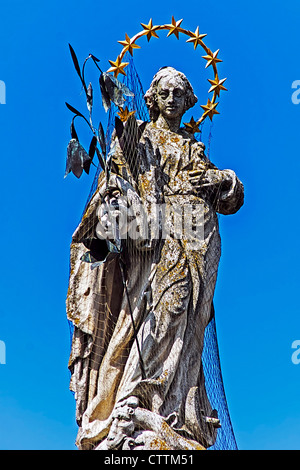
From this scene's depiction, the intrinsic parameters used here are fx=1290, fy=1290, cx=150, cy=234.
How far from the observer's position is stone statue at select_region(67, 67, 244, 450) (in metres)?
13.4

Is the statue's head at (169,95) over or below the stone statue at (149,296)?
over

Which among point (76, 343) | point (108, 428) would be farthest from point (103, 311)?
point (108, 428)

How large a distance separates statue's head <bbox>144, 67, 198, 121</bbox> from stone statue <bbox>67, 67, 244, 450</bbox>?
0.06 metres

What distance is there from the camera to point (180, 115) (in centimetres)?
1495

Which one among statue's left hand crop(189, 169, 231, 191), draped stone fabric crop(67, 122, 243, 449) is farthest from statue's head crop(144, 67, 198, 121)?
statue's left hand crop(189, 169, 231, 191)

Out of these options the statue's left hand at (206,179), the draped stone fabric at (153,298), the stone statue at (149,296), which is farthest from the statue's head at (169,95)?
the statue's left hand at (206,179)

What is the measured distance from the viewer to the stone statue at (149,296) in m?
13.4

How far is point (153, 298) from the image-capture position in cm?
1380

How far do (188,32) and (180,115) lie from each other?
95cm

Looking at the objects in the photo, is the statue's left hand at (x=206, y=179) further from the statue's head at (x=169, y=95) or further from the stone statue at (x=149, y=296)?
the statue's head at (x=169, y=95)

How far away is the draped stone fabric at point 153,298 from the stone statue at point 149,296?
1 centimetres

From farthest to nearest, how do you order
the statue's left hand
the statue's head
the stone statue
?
1. the statue's head
2. the statue's left hand
3. the stone statue

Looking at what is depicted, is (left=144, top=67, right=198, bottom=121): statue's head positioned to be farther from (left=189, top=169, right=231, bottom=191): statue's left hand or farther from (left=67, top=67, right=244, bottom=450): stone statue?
(left=189, top=169, right=231, bottom=191): statue's left hand
